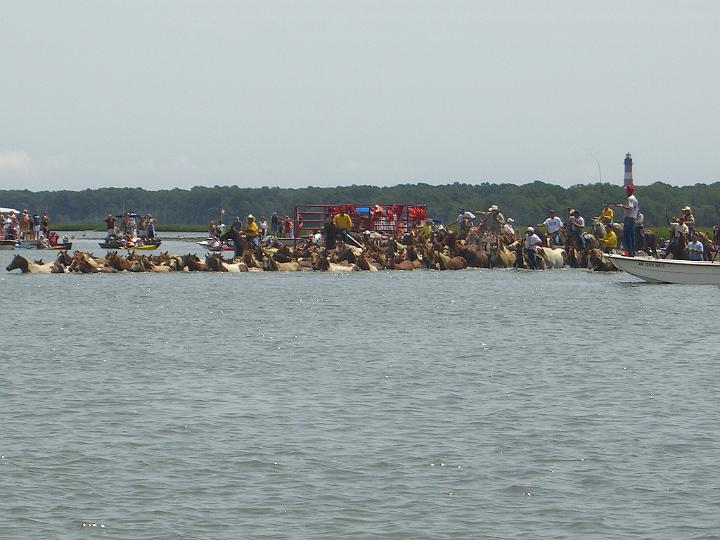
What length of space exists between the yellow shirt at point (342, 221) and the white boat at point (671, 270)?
60.6 ft

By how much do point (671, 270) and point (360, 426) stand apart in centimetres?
2869

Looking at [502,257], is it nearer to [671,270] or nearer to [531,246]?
[531,246]

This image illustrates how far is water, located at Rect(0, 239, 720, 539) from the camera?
14.1 metres

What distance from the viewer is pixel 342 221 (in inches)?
2501

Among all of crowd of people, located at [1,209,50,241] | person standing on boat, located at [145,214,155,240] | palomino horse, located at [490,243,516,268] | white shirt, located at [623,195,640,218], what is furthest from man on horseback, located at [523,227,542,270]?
crowd of people, located at [1,209,50,241]

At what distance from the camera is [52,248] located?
8619 cm

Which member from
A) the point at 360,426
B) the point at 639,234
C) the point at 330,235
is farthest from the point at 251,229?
the point at 360,426

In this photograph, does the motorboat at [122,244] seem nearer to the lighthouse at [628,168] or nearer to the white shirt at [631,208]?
the lighthouse at [628,168]

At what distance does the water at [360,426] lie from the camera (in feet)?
46.1

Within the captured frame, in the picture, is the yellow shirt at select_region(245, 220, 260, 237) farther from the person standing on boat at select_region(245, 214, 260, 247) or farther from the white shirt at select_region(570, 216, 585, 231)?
the white shirt at select_region(570, 216, 585, 231)

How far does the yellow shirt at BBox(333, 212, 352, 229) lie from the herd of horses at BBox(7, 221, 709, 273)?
90cm

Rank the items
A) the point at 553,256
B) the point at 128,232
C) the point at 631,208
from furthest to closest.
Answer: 1. the point at 128,232
2. the point at 553,256
3. the point at 631,208

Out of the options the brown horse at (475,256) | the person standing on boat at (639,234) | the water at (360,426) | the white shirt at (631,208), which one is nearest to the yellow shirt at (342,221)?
the brown horse at (475,256)

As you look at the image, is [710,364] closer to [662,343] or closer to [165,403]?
[662,343]
